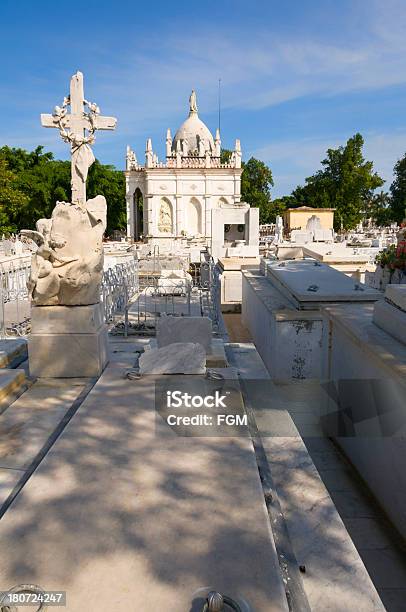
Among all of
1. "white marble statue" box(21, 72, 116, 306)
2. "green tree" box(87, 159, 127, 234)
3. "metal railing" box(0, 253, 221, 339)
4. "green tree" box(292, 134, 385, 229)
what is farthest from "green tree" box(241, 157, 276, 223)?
"white marble statue" box(21, 72, 116, 306)

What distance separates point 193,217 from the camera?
46656mm

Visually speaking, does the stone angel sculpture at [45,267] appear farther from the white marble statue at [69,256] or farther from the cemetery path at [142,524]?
the cemetery path at [142,524]

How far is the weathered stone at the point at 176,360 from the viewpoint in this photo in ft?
14.4

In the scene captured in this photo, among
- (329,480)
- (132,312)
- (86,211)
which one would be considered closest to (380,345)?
(329,480)

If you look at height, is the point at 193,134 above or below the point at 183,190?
above

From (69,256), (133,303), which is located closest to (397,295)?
(69,256)

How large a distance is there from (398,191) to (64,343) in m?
59.4

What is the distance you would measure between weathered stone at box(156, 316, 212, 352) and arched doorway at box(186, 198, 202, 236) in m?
41.7

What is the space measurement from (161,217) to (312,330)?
41261mm

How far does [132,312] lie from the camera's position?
353 inches

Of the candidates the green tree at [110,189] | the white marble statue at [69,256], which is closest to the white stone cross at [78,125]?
the white marble statue at [69,256]

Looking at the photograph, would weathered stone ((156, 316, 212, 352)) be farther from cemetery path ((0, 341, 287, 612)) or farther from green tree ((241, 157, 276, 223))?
green tree ((241, 157, 276, 223))

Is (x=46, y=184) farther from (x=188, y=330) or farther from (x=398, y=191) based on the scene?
(x=188, y=330)

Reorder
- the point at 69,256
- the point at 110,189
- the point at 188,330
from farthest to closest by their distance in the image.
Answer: the point at 110,189 → the point at 188,330 → the point at 69,256
